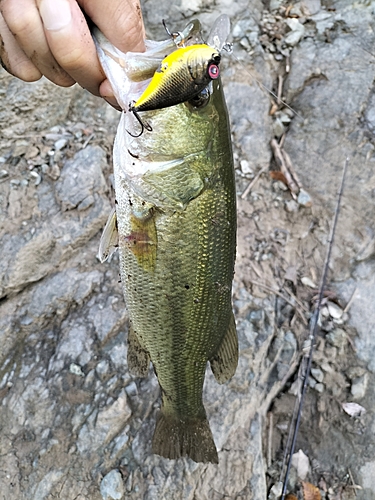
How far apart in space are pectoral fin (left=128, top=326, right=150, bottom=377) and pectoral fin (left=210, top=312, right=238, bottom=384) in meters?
0.33

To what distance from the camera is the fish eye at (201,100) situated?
1.52m

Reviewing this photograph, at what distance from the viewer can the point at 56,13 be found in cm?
143

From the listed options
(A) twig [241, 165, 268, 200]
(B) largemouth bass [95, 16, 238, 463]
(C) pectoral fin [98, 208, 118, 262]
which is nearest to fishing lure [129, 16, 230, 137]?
(B) largemouth bass [95, 16, 238, 463]

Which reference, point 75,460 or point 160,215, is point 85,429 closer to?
point 75,460

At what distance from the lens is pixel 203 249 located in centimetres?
173

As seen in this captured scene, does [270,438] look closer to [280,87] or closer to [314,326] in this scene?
[314,326]

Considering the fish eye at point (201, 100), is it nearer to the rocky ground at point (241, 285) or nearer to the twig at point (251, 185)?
the rocky ground at point (241, 285)

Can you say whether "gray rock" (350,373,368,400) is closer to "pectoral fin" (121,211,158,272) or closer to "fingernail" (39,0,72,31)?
"pectoral fin" (121,211,158,272)

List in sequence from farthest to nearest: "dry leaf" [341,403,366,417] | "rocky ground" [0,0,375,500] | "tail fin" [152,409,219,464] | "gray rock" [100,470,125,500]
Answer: "dry leaf" [341,403,366,417] < "rocky ground" [0,0,375,500] < "gray rock" [100,470,125,500] < "tail fin" [152,409,219,464]

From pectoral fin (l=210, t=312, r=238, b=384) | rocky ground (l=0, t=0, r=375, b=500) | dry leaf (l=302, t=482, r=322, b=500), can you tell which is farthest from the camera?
dry leaf (l=302, t=482, r=322, b=500)

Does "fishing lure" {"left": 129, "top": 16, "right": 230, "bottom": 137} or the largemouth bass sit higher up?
"fishing lure" {"left": 129, "top": 16, "right": 230, "bottom": 137}

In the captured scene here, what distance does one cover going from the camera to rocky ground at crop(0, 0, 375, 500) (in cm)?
242

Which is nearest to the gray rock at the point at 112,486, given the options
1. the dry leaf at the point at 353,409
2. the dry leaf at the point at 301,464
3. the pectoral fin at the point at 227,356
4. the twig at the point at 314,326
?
the pectoral fin at the point at 227,356

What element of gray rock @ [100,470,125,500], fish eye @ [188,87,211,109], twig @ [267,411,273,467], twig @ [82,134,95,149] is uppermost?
fish eye @ [188,87,211,109]
